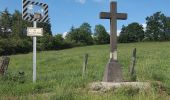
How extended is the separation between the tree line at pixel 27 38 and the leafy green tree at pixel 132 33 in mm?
5229

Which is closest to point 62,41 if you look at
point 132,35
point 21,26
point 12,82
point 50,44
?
point 50,44

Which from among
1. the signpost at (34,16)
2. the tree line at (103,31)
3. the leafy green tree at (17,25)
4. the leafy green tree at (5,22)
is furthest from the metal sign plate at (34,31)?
the leafy green tree at (5,22)

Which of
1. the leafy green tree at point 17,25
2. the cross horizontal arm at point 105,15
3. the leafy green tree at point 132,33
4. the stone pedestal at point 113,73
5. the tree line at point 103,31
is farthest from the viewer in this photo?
the leafy green tree at point 132,33

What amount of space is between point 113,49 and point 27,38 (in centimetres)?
8766

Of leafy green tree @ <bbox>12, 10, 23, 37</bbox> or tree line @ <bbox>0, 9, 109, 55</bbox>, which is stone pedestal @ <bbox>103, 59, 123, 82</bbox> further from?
leafy green tree @ <bbox>12, 10, 23, 37</bbox>

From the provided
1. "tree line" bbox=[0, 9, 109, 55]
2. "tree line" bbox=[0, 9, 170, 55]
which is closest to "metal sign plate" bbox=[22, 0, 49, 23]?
"tree line" bbox=[0, 9, 109, 55]

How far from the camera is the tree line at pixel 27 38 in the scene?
84625 mm

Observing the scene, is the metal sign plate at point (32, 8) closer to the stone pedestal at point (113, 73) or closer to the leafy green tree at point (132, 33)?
the stone pedestal at point (113, 73)

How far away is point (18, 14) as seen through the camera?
13425 centimetres

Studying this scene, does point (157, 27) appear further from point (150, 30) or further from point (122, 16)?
point (122, 16)

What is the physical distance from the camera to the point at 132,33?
128 m

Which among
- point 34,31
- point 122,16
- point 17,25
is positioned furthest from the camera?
point 17,25

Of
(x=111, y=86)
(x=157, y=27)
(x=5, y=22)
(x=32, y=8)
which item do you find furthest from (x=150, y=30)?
(x=111, y=86)

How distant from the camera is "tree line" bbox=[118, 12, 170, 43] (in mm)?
126062
